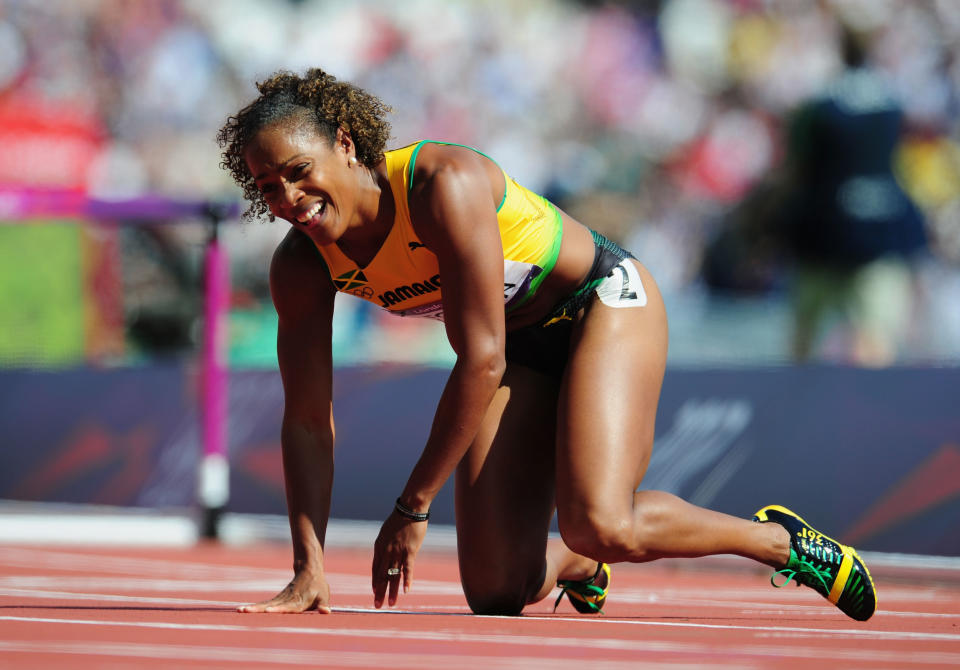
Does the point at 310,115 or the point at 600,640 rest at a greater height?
the point at 310,115

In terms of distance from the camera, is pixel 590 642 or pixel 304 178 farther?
pixel 304 178

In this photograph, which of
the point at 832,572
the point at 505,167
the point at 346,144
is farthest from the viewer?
the point at 505,167

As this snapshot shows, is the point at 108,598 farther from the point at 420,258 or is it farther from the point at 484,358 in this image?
the point at 484,358

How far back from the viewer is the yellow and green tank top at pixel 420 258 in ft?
15.6

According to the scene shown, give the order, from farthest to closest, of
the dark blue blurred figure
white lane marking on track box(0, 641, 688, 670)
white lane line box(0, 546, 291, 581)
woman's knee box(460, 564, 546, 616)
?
the dark blue blurred figure → white lane line box(0, 546, 291, 581) → woman's knee box(460, 564, 546, 616) → white lane marking on track box(0, 641, 688, 670)

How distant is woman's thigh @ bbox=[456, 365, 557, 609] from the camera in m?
5.38

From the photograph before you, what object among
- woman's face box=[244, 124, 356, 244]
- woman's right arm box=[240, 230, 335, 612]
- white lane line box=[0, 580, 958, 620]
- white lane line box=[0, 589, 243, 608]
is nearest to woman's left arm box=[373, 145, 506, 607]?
woman's face box=[244, 124, 356, 244]

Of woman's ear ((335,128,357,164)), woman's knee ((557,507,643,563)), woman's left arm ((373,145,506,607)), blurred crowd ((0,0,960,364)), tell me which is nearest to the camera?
woman's left arm ((373,145,506,607))

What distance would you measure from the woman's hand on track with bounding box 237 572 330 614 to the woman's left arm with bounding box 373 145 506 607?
0.34 m

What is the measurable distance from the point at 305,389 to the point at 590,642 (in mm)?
1570

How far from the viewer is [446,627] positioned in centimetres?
451

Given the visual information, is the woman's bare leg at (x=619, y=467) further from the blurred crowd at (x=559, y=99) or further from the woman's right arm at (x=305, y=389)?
the blurred crowd at (x=559, y=99)

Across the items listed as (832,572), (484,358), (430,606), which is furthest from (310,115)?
(832,572)

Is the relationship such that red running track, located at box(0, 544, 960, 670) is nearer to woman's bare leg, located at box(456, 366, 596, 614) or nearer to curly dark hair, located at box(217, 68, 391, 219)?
woman's bare leg, located at box(456, 366, 596, 614)
